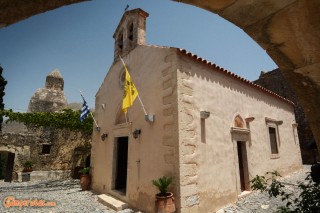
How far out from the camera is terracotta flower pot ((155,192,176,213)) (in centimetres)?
459

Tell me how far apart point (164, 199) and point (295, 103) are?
663 inches

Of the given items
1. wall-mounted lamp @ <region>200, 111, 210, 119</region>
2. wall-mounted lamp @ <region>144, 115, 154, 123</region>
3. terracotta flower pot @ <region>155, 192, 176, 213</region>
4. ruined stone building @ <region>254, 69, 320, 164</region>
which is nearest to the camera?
terracotta flower pot @ <region>155, 192, 176, 213</region>

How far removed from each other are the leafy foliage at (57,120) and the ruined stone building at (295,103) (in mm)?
14978

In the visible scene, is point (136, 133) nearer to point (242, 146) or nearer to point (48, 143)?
point (242, 146)

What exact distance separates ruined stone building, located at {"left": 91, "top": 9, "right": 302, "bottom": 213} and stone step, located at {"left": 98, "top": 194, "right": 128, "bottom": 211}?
204 millimetres

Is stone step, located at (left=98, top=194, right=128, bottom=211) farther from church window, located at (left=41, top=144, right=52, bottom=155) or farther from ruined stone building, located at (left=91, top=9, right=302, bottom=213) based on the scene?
church window, located at (left=41, top=144, right=52, bottom=155)

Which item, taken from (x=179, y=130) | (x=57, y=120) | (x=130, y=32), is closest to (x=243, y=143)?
(x=179, y=130)

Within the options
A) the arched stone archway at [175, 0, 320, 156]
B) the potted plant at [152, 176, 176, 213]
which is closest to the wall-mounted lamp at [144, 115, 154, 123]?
the potted plant at [152, 176, 176, 213]

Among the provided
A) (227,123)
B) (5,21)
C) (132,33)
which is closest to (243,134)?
(227,123)

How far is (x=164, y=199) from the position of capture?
4676 mm

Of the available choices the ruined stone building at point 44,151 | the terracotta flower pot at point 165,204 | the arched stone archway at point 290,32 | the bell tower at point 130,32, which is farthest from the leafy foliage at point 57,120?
the arched stone archway at point 290,32

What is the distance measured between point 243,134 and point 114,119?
16.9 feet

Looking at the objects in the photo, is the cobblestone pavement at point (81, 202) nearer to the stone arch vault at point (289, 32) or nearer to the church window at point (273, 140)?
the church window at point (273, 140)

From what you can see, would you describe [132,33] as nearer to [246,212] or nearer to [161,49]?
[161,49]
